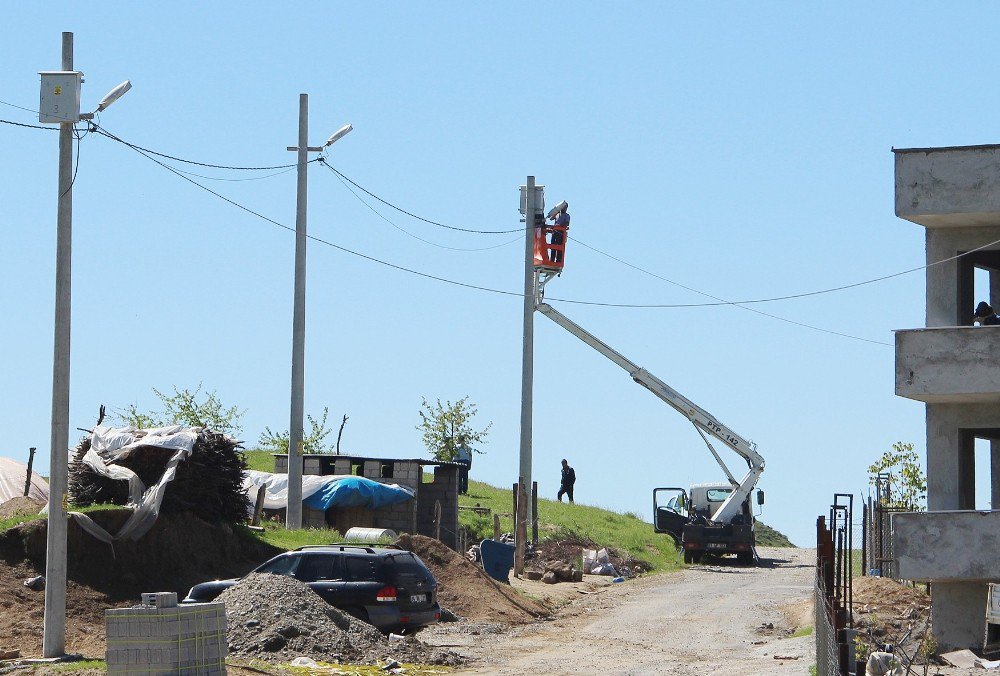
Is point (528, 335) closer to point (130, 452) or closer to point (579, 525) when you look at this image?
point (579, 525)

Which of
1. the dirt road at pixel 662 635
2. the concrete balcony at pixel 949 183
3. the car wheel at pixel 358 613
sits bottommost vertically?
the dirt road at pixel 662 635

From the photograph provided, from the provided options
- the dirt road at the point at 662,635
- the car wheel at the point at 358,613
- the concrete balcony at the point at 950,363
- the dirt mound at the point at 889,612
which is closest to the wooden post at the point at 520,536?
the dirt road at the point at 662,635

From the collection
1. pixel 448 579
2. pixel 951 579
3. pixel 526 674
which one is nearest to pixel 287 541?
pixel 448 579

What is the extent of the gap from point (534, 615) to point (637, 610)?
2.38 m

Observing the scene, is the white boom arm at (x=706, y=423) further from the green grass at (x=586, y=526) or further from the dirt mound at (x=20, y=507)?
the dirt mound at (x=20, y=507)

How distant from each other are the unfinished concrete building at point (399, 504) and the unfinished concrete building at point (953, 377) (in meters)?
14.1

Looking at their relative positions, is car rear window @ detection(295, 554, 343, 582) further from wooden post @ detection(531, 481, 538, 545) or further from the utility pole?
wooden post @ detection(531, 481, 538, 545)

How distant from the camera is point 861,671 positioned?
11.0 meters

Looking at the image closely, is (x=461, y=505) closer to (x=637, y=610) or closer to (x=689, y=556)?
(x=689, y=556)

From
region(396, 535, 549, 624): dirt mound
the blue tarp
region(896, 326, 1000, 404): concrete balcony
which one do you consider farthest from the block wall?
the blue tarp

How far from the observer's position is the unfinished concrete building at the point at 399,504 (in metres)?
35.5

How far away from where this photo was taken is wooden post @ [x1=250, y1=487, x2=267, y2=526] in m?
32.8

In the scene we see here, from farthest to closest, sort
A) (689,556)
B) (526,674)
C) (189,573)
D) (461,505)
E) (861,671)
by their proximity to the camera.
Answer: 1. (461,505)
2. (689,556)
3. (189,573)
4. (526,674)
5. (861,671)

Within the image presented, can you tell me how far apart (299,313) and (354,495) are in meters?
5.21
